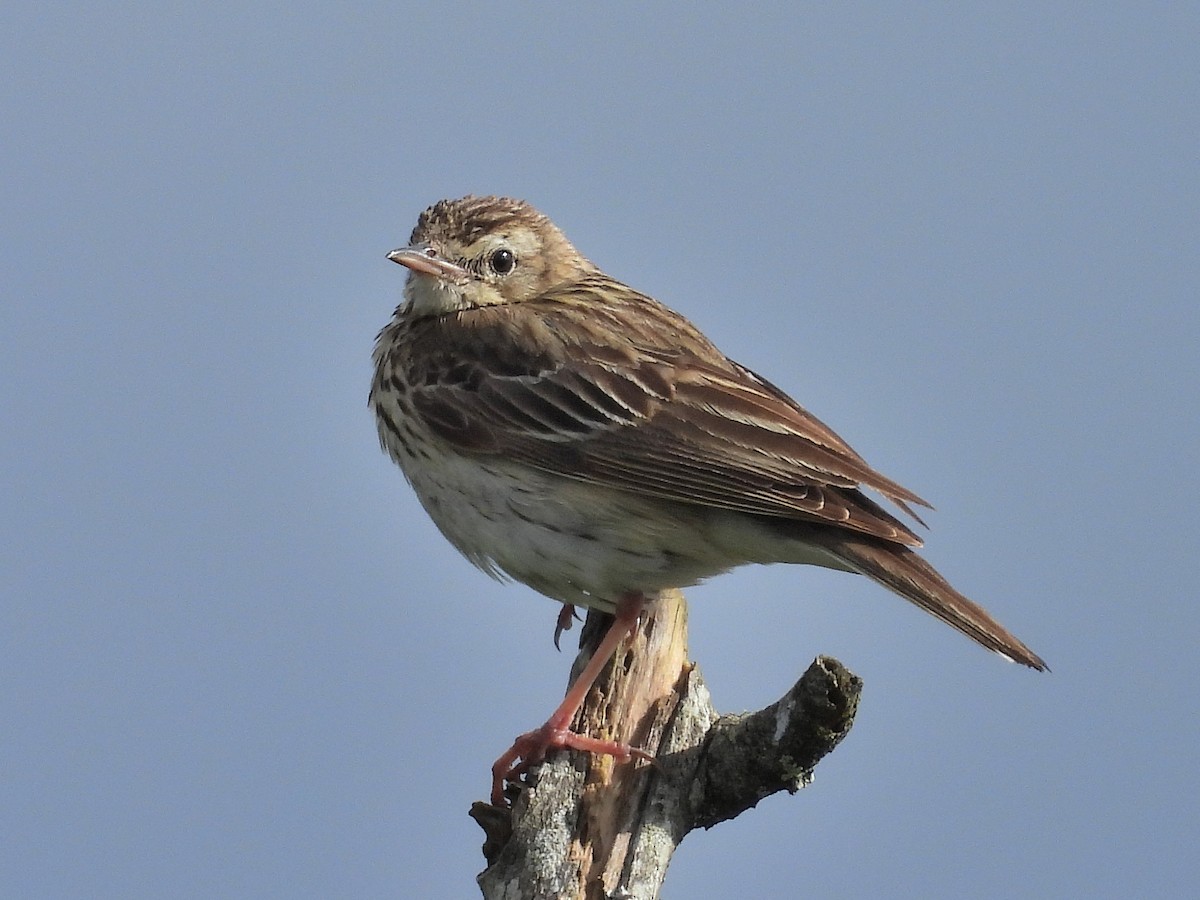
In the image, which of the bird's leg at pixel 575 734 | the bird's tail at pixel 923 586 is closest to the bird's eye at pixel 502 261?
the bird's leg at pixel 575 734

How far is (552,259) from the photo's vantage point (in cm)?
994

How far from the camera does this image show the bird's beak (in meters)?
9.05

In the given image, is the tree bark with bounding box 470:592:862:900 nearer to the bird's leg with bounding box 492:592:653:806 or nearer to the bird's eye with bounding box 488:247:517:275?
the bird's leg with bounding box 492:592:653:806

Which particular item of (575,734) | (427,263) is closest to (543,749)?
(575,734)

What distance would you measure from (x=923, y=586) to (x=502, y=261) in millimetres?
3622

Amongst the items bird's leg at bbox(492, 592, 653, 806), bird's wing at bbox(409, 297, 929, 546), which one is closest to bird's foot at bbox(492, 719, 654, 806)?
bird's leg at bbox(492, 592, 653, 806)

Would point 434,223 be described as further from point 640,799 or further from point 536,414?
point 640,799

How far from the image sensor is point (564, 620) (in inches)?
375

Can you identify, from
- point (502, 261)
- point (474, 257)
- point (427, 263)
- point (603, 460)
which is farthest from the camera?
point (502, 261)

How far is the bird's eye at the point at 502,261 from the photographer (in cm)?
948

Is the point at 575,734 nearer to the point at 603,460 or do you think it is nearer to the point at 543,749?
the point at 543,749

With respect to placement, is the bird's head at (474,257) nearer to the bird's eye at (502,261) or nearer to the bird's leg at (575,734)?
the bird's eye at (502,261)

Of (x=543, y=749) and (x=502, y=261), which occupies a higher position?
(x=502, y=261)

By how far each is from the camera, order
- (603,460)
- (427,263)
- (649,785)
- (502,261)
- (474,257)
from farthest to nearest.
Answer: (502,261)
(474,257)
(427,263)
(603,460)
(649,785)
